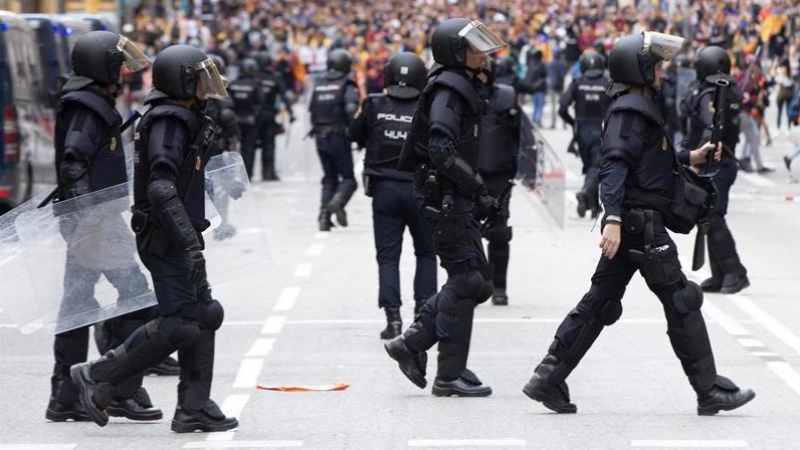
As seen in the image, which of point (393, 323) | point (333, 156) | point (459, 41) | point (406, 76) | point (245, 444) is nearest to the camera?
point (245, 444)

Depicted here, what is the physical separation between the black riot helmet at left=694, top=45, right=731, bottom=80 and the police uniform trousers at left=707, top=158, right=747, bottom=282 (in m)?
0.66

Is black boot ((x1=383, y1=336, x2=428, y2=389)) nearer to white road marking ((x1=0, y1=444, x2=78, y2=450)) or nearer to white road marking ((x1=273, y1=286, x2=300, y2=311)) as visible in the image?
white road marking ((x1=0, y1=444, x2=78, y2=450))

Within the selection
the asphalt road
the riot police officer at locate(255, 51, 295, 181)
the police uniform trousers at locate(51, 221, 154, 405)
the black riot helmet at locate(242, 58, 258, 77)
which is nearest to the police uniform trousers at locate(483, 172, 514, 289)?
the asphalt road

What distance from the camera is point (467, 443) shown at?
25.8 ft

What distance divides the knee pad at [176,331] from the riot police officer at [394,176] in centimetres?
291

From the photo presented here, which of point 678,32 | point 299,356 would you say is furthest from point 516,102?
point 678,32

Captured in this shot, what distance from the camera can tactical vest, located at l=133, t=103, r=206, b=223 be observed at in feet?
26.2

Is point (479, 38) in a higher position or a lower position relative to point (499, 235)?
higher

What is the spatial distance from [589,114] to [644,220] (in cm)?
1011

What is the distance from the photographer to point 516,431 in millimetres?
8180

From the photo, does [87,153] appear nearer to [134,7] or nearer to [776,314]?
[776,314]

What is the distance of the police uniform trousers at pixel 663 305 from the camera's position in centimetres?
830

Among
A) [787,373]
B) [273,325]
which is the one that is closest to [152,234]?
[787,373]

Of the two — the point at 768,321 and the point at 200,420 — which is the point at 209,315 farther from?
the point at 768,321
